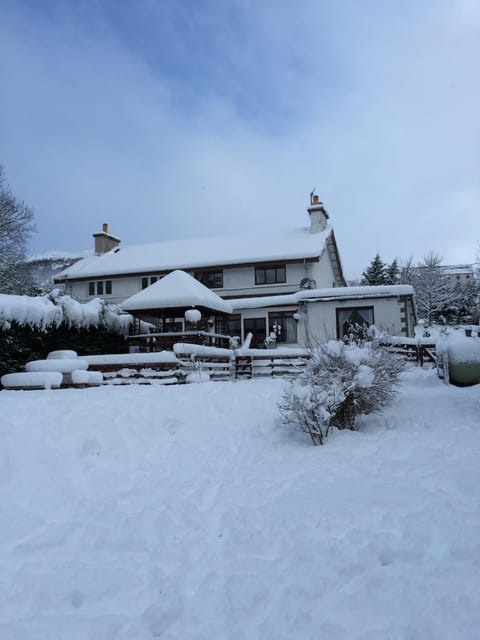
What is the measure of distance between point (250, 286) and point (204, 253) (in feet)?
14.1

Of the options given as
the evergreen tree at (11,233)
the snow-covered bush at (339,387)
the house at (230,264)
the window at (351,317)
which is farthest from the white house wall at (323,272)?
the snow-covered bush at (339,387)

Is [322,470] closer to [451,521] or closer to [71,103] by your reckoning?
[451,521]

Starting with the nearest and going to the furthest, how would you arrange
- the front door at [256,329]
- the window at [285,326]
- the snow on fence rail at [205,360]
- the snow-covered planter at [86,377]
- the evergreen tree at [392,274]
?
1. the snow-covered planter at [86,377]
2. the snow on fence rail at [205,360]
3. the window at [285,326]
4. the front door at [256,329]
5. the evergreen tree at [392,274]

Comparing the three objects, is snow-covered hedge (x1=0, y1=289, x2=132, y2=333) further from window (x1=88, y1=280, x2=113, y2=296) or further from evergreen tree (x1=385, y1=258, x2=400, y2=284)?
evergreen tree (x1=385, y1=258, x2=400, y2=284)

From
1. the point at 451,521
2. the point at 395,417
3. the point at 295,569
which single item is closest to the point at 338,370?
the point at 395,417

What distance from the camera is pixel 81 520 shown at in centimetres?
487

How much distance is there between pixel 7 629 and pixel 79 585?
606 millimetres

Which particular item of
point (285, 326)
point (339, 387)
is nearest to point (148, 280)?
point (285, 326)

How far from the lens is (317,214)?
3038 cm

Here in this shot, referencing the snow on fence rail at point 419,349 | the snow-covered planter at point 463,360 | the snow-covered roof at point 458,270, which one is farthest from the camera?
the snow-covered roof at point 458,270

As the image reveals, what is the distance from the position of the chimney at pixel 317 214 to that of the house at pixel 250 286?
7 cm

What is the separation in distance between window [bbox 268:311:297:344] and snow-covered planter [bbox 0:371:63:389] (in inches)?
544

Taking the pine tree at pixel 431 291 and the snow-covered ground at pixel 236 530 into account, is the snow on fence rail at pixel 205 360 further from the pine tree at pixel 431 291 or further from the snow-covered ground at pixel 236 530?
the pine tree at pixel 431 291

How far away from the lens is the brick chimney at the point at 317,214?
30331 millimetres
